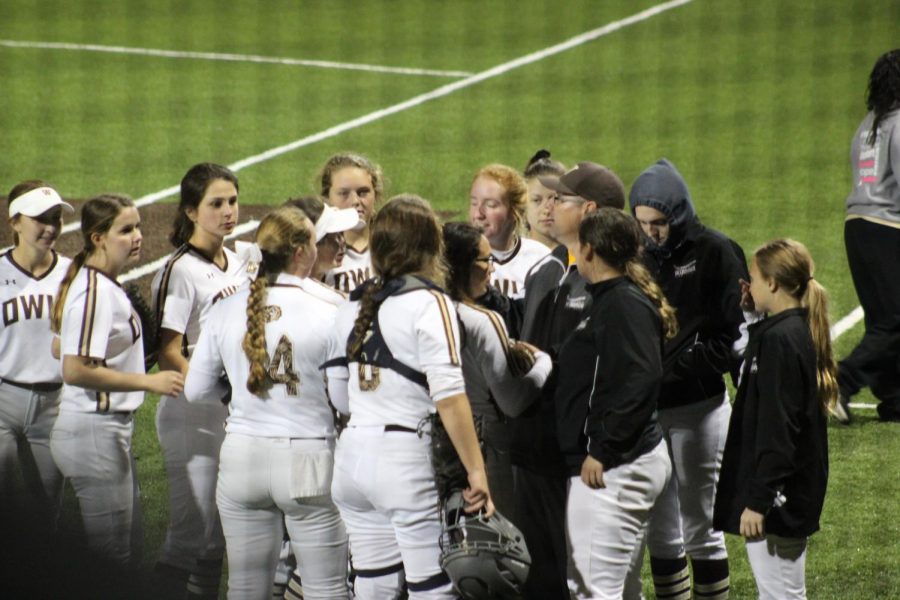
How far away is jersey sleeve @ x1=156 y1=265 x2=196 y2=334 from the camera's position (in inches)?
168

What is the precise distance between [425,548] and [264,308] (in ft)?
2.75

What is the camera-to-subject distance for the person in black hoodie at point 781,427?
3535mm

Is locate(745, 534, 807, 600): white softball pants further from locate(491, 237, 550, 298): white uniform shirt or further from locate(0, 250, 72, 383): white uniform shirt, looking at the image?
locate(0, 250, 72, 383): white uniform shirt

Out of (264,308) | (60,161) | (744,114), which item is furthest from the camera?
(744,114)

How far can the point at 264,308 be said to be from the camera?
3543 mm

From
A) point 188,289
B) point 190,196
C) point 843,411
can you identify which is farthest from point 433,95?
point 188,289

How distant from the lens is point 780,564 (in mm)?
3658

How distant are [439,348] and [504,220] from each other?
5.81 feet

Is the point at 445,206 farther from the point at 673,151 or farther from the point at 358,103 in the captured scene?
the point at 358,103

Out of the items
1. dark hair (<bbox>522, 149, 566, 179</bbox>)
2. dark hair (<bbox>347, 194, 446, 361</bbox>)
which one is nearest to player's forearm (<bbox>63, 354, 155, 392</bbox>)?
dark hair (<bbox>347, 194, 446, 361</bbox>)

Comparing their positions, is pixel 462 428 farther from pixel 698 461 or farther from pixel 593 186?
pixel 698 461

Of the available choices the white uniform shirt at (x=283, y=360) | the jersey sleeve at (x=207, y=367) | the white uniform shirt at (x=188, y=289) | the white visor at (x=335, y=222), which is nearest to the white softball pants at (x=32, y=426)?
the white uniform shirt at (x=188, y=289)

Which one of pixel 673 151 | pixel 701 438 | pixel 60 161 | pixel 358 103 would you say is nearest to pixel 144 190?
pixel 60 161

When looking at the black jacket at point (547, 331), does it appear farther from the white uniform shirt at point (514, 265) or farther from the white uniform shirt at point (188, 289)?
the white uniform shirt at point (188, 289)
